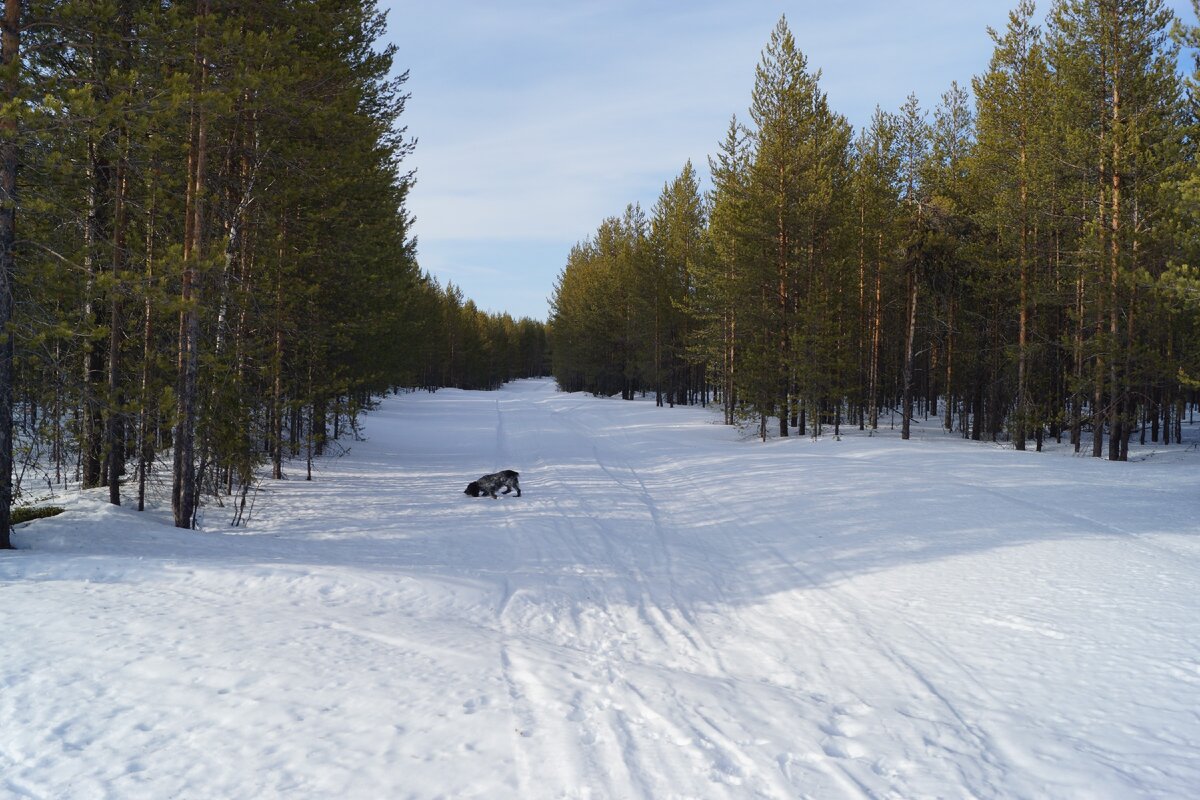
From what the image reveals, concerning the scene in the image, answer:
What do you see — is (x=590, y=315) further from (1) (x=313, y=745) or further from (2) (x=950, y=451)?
(1) (x=313, y=745)

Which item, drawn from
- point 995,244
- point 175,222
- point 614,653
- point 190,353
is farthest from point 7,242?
point 995,244

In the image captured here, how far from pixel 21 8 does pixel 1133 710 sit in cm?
1281

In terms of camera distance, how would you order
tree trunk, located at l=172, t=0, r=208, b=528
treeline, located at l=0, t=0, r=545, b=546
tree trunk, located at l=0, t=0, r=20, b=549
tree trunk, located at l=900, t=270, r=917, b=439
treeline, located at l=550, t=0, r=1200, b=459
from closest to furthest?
tree trunk, located at l=0, t=0, r=20, b=549 → treeline, located at l=0, t=0, r=545, b=546 → tree trunk, located at l=172, t=0, r=208, b=528 → treeline, located at l=550, t=0, r=1200, b=459 → tree trunk, located at l=900, t=270, r=917, b=439

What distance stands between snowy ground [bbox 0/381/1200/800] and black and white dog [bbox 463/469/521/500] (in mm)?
1524

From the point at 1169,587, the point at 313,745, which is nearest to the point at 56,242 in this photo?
the point at 313,745

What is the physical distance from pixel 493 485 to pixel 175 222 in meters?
7.48

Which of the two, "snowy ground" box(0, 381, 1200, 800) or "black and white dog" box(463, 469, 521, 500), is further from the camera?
"black and white dog" box(463, 469, 521, 500)

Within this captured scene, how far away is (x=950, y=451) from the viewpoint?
1855 cm

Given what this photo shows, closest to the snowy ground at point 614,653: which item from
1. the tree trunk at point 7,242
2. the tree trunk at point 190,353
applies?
the tree trunk at point 190,353

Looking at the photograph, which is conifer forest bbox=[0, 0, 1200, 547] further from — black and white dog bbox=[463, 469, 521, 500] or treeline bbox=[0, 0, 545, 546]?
black and white dog bbox=[463, 469, 521, 500]

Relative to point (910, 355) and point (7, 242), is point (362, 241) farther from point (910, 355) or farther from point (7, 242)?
point (910, 355)

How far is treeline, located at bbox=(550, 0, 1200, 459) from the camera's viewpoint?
58.0ft

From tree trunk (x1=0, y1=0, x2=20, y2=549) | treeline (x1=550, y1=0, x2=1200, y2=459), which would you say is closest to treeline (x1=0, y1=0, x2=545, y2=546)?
tree trunk (x1=0, y1=0, x2=20, y2=549)

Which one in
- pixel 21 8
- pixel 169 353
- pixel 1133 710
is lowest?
pixel 1133 710
